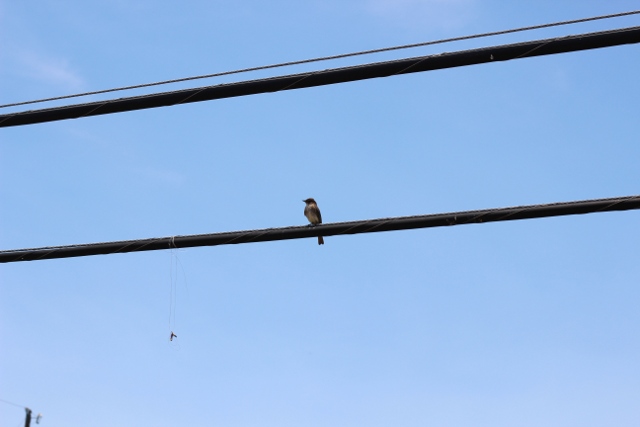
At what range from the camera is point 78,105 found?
9.90m

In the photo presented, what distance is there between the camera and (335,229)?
978cm

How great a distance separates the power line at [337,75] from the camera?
8734 mm

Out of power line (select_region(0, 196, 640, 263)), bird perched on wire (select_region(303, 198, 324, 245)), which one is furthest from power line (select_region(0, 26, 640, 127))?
bird perched on wire (select_region(303, 198, 324, 245))

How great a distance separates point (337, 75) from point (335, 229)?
164 centimetres

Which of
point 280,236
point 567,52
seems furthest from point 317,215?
point 567,52

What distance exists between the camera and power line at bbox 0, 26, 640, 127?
8734 mm

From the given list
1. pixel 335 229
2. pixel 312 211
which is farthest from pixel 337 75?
pixel 312 211

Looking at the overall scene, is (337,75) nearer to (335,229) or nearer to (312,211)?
(335,229)

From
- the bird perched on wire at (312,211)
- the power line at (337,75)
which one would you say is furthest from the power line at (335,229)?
the bird perched on wire at (312,211)

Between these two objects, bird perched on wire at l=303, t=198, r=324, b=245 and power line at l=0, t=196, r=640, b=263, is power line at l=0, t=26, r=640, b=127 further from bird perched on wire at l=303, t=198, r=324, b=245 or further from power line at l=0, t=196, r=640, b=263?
bird perched on wire at l=303, t=198, r=324, b=245

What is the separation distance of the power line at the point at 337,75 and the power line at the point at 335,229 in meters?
1.43

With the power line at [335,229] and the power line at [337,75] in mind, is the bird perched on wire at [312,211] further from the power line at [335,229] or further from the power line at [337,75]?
the power line at [337,75]

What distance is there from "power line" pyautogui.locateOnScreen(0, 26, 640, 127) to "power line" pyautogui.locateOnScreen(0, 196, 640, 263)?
143 centimetres

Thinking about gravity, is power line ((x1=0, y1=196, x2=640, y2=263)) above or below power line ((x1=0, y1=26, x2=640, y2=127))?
below
